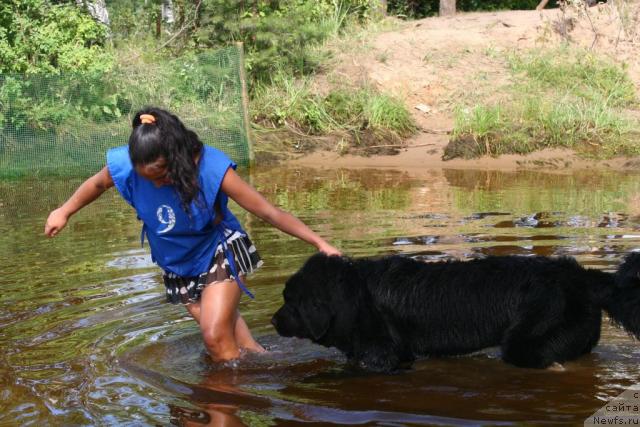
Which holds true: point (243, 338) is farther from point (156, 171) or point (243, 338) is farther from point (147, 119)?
point (147, 119)

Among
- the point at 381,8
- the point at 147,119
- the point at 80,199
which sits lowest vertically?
the point at 80,199

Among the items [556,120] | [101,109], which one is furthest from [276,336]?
[556,120]

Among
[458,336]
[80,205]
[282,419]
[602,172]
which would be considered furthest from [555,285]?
[602,172]

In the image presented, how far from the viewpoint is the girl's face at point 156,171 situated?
5.28 m

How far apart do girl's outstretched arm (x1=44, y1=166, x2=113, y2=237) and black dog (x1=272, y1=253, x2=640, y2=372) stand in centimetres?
133

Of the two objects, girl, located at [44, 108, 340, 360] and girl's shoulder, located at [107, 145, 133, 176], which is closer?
girl, located at [44, 108, 340, 360]

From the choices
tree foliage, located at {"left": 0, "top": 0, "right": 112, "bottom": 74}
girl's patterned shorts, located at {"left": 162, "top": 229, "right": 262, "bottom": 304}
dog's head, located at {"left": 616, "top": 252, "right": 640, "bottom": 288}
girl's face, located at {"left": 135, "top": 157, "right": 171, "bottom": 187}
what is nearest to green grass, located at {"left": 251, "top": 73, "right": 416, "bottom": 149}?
tree foliage, located at {"left": 0, "top": 0, "right": 112, "bottom": 74}

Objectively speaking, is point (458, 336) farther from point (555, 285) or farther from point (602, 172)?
point (602, 172)

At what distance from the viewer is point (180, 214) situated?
554 centimetres

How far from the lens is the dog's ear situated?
18.7ft

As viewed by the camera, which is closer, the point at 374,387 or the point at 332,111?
the point at 374,387

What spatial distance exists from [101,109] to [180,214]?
983 centimetres

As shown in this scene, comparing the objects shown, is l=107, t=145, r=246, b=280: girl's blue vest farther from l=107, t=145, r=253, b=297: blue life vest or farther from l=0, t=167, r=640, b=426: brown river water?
l=0, t=167, r=640, b=426: brown river water

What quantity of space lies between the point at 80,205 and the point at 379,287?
6.40ft
